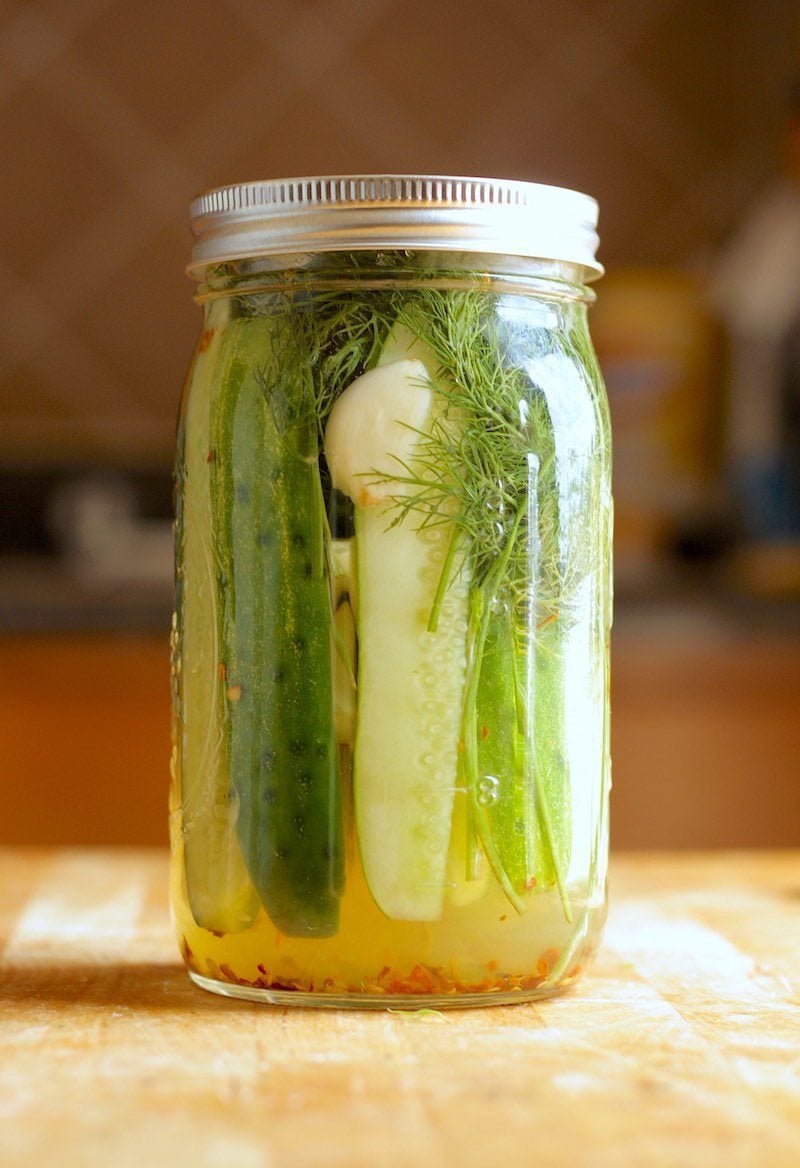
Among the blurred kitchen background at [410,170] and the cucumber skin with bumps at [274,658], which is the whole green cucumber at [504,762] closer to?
the cucumber skin with bumps at [274,658]

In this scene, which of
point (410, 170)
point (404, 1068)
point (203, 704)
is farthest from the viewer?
point (410, 170)

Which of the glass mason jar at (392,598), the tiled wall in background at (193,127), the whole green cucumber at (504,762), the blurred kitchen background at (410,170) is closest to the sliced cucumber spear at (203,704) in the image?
the glass mason jar at (392,598)

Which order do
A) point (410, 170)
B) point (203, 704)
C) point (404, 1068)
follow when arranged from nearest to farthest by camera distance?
point (404, 1068)
point (203, 704)
point (410, 170)

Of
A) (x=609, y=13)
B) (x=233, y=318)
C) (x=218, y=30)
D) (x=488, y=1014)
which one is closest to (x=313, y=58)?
(x=218, y=30)

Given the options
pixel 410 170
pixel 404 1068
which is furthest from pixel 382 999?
pixel 410 170

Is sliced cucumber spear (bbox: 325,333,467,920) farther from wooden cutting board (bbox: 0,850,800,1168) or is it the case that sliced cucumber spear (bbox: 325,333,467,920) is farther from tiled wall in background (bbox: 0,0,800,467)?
tiled wall in background (bbox: 0,0,800,467)

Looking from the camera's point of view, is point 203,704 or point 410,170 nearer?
point 203,704

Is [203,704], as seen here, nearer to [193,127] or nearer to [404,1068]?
[404,1068]
